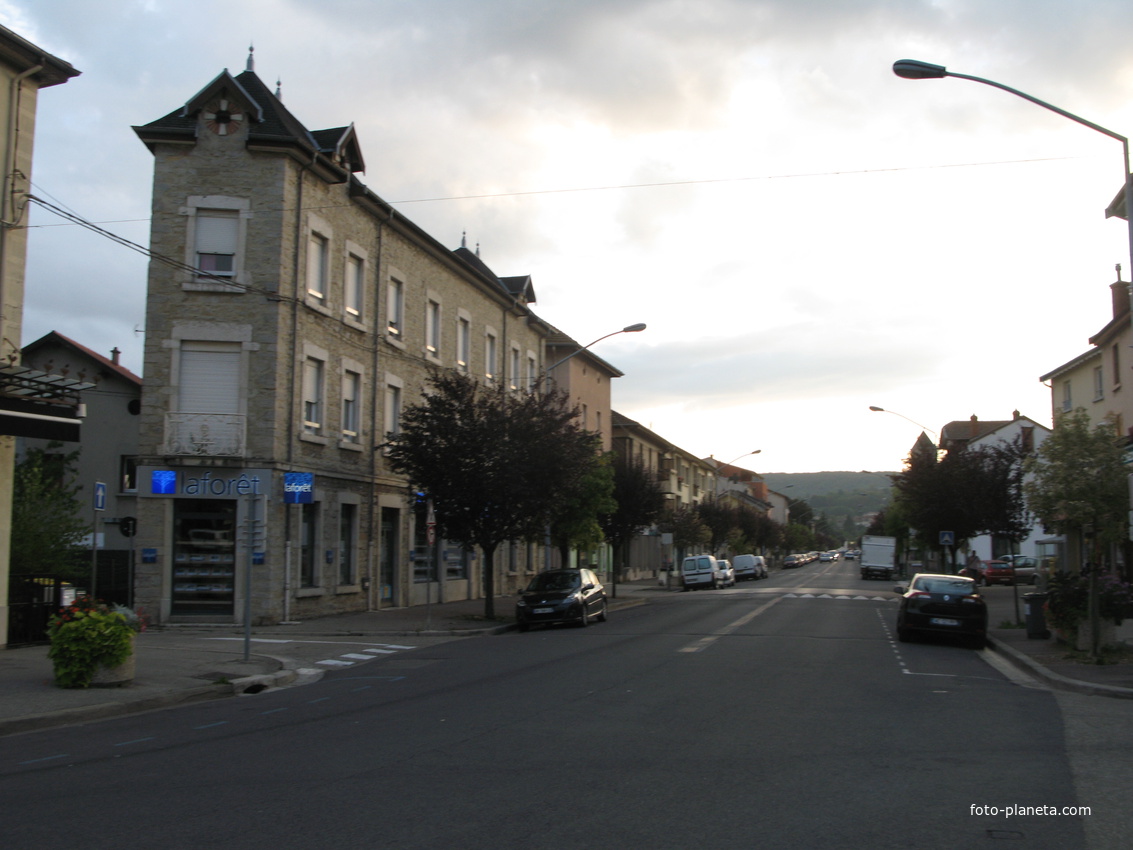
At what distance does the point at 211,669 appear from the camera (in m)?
14.6

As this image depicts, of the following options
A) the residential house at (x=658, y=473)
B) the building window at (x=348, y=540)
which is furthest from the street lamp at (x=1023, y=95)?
the residential house at (x=658, y=473)

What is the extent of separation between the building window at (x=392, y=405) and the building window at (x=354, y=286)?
8.34 ft

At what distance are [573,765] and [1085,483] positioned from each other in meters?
13.0

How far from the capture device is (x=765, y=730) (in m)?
9.61

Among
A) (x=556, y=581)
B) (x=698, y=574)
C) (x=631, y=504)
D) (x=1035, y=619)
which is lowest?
(x=698, y=574)

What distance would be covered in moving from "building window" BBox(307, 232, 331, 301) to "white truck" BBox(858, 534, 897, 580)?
53105mm

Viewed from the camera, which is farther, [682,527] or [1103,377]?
[682,527]

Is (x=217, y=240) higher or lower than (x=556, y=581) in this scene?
higher

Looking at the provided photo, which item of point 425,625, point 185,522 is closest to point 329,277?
point 185,522

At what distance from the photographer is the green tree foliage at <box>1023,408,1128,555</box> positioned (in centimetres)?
1727

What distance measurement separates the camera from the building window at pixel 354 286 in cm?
2755

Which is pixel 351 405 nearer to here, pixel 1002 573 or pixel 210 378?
pixel 210 378

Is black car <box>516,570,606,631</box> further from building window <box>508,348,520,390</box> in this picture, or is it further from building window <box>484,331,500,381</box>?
building window <box>508,348,520,390</box>

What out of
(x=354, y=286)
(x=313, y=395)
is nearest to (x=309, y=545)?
(x=313, y=395)
